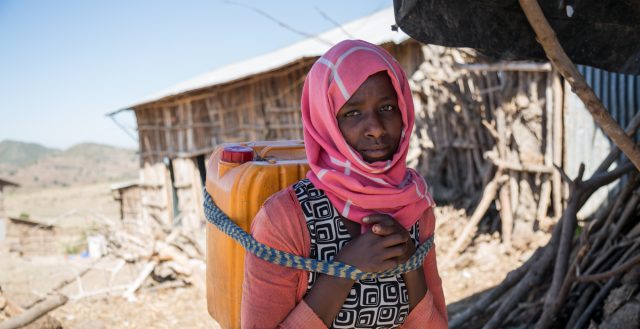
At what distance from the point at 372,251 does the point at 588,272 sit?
2046 millimetres

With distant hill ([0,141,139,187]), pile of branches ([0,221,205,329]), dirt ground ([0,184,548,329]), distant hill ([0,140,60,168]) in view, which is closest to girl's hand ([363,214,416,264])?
dirt ground ([0,184,548,329])

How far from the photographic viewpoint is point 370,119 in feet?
4.55

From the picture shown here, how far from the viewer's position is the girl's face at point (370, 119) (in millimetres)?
1381

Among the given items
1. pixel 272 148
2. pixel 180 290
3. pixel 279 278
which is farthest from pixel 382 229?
pixel 180 290

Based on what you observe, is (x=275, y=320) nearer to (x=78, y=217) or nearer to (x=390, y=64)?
(x=390, y=64)

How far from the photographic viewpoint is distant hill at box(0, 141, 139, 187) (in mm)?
44844

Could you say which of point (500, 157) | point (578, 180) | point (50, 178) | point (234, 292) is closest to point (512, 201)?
point (500, 157)

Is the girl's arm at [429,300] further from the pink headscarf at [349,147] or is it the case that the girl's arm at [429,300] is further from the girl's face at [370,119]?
the girl's face at [370,119]

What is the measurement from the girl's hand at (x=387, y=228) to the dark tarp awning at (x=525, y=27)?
1.86 feet

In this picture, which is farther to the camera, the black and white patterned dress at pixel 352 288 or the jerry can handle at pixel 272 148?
the jerry can handle at pixel 272 148

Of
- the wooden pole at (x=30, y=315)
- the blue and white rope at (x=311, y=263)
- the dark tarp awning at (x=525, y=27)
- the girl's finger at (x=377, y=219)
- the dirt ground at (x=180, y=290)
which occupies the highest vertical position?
the dark tarp awning at (x=525, y=27)

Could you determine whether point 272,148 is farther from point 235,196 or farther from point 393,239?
point 393,239

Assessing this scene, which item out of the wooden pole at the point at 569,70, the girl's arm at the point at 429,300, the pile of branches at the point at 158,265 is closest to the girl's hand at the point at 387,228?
the girl's arm at the point at 429,300

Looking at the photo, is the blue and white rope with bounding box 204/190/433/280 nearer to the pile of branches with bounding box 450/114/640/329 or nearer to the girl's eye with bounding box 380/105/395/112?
the girl's eye with bounding box 380/105/395/112
